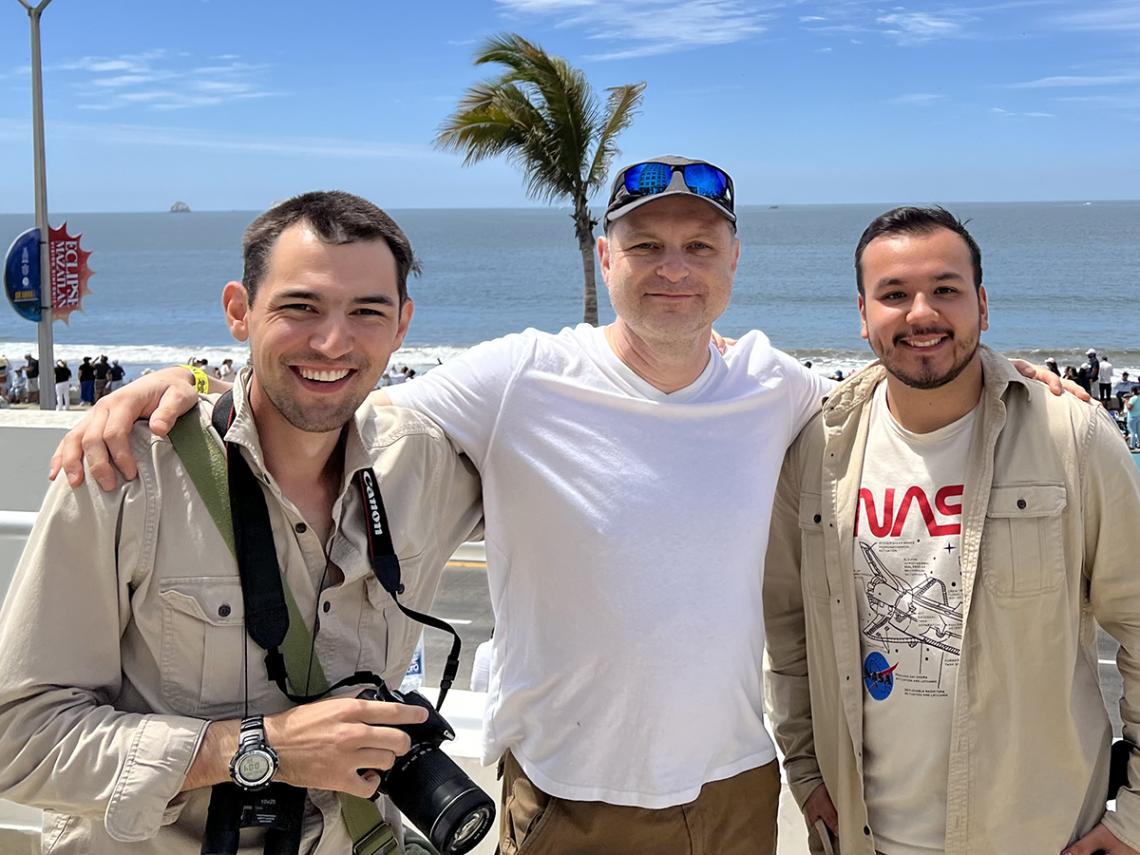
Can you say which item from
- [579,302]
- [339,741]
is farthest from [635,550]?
[579,302]

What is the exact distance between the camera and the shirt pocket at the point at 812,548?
103 inches

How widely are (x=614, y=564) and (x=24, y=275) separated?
733 inches

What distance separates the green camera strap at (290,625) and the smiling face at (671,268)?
1.10m

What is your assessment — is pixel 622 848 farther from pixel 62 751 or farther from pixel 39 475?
pixel 39 475

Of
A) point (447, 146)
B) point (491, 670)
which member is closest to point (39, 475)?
point (491, 670)

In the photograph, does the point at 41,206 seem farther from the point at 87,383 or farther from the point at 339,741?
the point at 339,741

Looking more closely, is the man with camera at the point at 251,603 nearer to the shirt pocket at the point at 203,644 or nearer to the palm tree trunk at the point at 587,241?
the shirt pocket at the point at 203,644

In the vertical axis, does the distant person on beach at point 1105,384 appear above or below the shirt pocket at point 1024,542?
below

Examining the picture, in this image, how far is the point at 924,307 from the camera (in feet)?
8.27

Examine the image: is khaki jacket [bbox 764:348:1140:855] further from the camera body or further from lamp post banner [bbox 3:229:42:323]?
lamp post banner [bbox 3:229:42:323]

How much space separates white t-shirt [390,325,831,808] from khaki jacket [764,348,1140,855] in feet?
0.98

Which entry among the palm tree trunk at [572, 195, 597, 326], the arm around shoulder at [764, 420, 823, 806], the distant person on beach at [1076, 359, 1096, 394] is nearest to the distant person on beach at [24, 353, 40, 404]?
the palm tree trunk at [572, 195, 597, 326]

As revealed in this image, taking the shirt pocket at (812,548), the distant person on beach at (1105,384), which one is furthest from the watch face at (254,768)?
the distant person on beach at (1105,384)

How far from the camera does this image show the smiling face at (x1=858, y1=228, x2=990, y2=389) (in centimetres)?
252
